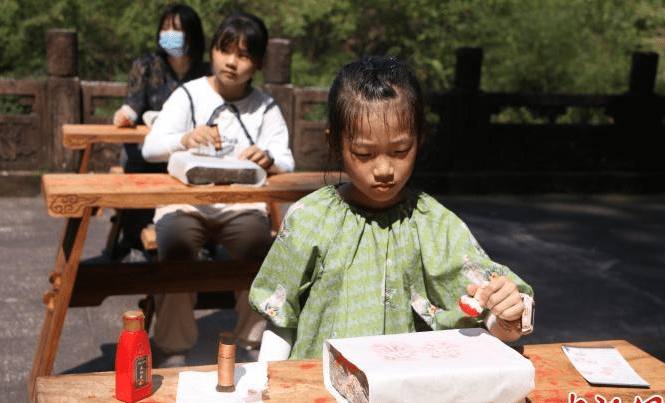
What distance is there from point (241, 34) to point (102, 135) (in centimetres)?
158

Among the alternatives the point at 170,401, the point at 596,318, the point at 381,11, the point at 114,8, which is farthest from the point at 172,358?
the point at 381,11

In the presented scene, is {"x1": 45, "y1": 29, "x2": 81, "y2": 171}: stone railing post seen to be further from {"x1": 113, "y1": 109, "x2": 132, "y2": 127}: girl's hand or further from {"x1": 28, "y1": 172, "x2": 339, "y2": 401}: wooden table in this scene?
{"x1": 28, "y1": 172, "x2": 339, "y2": 401}: wooden table

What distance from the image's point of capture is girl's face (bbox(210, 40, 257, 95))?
4.45m

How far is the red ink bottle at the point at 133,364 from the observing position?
2.15 meters

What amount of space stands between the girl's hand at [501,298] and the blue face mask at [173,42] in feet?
12.3

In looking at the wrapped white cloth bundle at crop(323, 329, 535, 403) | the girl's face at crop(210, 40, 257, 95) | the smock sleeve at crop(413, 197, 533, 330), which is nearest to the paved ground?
the girl's face at crop(210, 40, 257, 95)

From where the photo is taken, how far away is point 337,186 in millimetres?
2814

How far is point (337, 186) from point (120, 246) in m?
4.09

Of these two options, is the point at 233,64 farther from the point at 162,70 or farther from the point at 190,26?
the point at 162,70

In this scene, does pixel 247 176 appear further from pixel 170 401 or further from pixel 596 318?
pixel 596 318

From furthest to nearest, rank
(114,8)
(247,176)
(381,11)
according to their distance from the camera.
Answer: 1. (381,11)
2. (114,8)
3. (247,176)

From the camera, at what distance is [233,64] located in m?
4.46

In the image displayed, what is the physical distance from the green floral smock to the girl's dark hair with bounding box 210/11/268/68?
1898 millimetres

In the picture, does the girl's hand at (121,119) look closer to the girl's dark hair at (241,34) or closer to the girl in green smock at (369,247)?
the girl's dark hair at (241,34)
